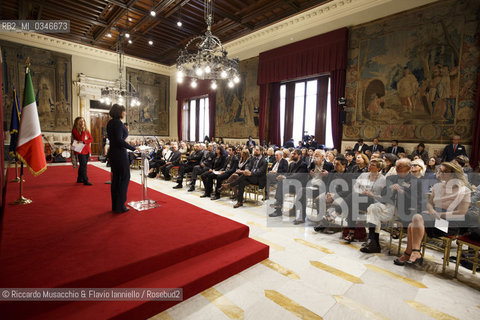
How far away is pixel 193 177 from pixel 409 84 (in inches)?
298

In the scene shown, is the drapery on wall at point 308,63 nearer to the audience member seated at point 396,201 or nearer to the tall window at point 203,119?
the tall window at point 203,119

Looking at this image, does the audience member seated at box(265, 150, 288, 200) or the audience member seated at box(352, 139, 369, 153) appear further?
the audience member seated at box(352, 139, 369, 153)

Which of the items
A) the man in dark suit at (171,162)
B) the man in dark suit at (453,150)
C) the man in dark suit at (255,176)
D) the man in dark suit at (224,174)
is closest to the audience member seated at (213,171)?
the man in dark suit at (224,174)

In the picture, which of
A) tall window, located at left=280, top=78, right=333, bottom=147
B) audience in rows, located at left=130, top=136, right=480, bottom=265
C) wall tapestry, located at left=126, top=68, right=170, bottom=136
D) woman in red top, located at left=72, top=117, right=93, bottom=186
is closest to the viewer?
audience in rows, located at left=130, top=136, right=480, bottom=265

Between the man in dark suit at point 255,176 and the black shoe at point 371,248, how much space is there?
251 cm

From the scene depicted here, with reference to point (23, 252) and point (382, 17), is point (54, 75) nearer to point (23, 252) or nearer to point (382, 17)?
point (23, 252)

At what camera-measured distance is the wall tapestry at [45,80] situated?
12.0 metres

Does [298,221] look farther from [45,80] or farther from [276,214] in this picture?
[45,80]

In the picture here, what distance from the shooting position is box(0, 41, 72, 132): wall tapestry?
1202 cm

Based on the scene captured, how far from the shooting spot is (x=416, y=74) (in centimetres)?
760

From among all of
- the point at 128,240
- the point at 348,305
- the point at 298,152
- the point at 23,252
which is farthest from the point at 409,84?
the point at 23,252

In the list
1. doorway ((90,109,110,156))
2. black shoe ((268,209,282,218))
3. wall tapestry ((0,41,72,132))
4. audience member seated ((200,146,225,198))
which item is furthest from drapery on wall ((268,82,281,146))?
wall tapestry ((0,41,72,132))

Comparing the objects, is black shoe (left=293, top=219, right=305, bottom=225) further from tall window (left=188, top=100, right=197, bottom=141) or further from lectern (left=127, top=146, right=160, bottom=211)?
tall window (left=188, top=100, right=197, bottom=141)

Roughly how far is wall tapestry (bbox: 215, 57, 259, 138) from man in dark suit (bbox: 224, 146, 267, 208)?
6856 mm
